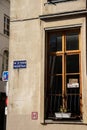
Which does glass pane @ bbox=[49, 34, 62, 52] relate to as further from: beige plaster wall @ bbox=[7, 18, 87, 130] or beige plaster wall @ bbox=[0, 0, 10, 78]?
beige plaster wall @ bbox=[0, 0, 10, 78]

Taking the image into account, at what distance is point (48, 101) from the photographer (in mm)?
10828

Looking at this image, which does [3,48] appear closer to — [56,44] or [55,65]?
[56,44]

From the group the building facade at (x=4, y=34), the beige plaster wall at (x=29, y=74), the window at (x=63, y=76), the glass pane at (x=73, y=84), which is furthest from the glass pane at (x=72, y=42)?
the building facade at (x=4, y=34)

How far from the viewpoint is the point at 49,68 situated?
11039 millimetres

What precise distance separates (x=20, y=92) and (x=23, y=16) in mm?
2474

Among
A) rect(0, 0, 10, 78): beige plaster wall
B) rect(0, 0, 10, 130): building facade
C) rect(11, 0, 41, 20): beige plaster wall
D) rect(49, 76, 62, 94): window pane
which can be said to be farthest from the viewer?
rect(0, 0, 10, 78): beige plaster wall

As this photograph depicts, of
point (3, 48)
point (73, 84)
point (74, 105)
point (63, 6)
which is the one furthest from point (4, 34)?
point (74, 105)

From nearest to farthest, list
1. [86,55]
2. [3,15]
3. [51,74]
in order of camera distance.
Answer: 1. [86,55]
2. [51,74]
3. [3,15]

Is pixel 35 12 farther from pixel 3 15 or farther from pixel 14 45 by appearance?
pixel 3 15

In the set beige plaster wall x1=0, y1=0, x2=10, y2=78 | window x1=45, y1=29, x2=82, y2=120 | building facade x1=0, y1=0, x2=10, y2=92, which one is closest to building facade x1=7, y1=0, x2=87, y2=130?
window x1=45, y1=29, x2=82, y2=120

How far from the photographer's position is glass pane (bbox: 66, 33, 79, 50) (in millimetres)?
10859

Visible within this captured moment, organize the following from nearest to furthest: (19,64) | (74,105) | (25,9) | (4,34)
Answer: (74,105) → (19,64) → (25,9) → (4,34)

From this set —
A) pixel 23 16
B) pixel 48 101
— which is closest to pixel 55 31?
pixel 23 16

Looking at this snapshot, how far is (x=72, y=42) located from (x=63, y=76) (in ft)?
3.50
